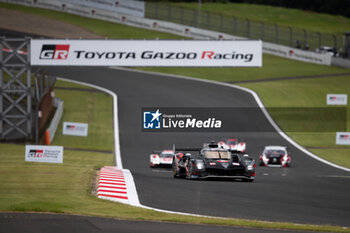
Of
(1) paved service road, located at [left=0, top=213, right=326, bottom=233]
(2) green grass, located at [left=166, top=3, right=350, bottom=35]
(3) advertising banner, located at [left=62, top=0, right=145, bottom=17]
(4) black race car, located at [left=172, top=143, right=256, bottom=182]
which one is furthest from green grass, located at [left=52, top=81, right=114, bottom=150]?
(2) green grass, located at [left=166, top=3, right=350, bottom=35]

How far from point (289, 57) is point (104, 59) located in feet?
116

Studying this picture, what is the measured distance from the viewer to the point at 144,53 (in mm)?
36781

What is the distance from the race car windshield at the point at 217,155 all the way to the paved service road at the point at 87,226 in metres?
8.57

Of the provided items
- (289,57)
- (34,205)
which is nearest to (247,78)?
(289,57)

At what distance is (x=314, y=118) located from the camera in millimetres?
46562

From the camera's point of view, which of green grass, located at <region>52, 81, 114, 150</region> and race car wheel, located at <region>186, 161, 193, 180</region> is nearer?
race car wheel, located at <region>186, 161, 193, 180</region>

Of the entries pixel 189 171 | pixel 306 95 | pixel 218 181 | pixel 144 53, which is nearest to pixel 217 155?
pixel 218 181

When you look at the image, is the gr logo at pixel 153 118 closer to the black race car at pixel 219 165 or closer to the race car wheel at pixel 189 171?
the race car wheel at pixel 189 171

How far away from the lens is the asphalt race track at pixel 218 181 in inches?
600

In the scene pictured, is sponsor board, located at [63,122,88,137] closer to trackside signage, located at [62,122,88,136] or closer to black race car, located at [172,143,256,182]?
trackside signage, located at [62,122,88,136]

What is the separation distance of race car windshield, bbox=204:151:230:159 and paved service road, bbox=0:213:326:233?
857cm

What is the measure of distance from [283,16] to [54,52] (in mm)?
71076

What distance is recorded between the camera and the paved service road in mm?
11742

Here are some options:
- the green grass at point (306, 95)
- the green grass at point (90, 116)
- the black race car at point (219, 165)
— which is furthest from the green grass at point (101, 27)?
the black race car at point (219, 165)
